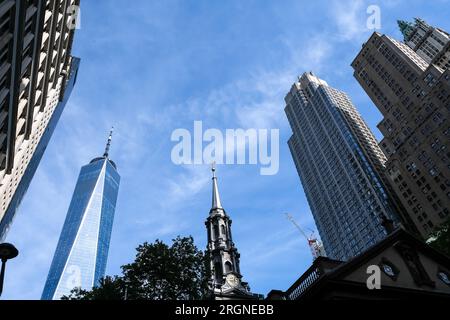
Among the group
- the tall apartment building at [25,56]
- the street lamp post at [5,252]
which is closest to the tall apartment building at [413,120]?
the tall apartment building at [25,56]

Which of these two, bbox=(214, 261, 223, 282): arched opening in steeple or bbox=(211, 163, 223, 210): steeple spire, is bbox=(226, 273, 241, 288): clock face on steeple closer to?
bbox=(214, 261, 223, 282): arched opening in steeple

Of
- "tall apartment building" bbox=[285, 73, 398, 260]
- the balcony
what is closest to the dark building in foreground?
the balcony

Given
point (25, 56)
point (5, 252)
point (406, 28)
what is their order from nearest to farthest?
point (5, 252) → point (25, 56) → point (406, 28)

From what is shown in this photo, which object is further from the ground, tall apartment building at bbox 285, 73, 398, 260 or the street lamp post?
tall apartment building at bbox 285, 73, 398, 260

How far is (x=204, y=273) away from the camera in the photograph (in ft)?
119

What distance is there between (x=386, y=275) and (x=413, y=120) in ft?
313

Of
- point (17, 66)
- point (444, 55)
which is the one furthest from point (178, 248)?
point (444, 55)

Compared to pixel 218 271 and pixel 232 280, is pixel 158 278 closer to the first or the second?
pixel 232 280

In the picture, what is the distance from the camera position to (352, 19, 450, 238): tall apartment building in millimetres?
88725

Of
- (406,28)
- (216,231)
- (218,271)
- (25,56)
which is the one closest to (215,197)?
(216,231)

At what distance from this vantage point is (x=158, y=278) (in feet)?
112

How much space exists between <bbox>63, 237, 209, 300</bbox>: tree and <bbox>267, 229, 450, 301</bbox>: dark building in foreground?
14510 mm

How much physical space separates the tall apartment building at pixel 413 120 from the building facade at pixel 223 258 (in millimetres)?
51125

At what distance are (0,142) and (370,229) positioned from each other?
341 ft
